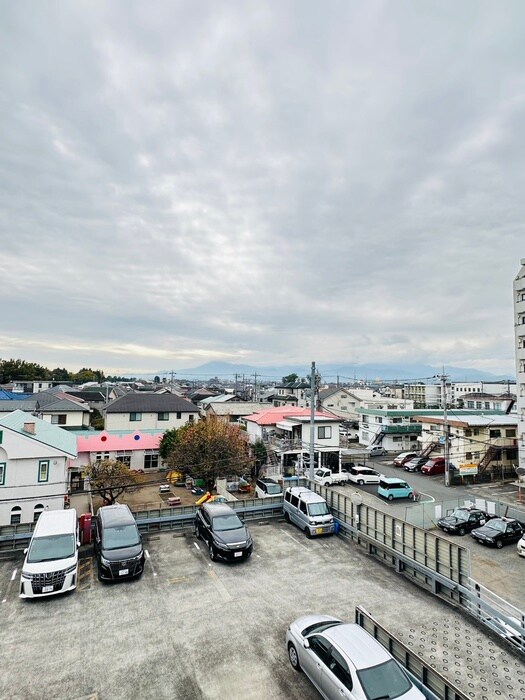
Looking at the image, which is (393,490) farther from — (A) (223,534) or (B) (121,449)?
(B) (121,449)

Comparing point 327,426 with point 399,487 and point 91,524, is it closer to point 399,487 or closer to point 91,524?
point 399,487

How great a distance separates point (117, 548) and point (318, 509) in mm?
7970

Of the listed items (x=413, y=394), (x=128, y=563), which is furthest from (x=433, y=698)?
(x=413, y=394)

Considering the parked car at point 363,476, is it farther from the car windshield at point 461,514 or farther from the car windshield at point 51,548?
the car windshield at point 51,548

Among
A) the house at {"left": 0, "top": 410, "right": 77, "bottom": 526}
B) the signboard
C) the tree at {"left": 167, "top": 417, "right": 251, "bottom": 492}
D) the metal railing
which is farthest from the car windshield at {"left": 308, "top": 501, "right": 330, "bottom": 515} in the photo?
the signboard

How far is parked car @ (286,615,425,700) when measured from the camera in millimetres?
6426

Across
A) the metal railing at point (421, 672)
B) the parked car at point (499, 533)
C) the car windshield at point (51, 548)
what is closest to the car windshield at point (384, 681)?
the metal railing at point (421, 672)

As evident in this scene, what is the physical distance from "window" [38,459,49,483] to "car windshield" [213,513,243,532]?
46.2 ft

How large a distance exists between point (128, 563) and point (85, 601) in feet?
4.67

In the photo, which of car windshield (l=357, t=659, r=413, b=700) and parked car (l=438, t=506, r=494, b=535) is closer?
car windshield (l=357, t=659, r=413, b=700)

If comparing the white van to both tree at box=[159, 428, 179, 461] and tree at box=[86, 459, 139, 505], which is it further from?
tree at box=[159, 428, 179, 461]

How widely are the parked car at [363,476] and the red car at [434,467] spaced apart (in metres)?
6.22

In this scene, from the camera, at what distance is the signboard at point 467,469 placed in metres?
33.4

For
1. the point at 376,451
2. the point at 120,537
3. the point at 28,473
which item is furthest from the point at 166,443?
the point at 376,451
